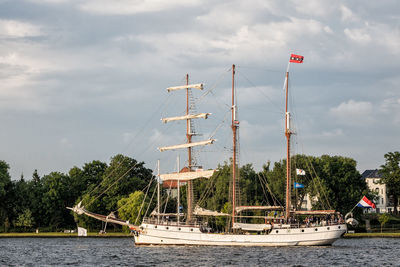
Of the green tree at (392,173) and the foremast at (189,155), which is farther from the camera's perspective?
the green tree at (392,173)

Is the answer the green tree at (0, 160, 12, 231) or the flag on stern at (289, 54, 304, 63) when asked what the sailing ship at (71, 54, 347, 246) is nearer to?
the flag on stern at (289, 54, 304, 63)

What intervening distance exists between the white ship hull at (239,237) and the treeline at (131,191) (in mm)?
27249

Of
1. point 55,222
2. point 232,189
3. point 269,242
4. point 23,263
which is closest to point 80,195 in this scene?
point 55,222

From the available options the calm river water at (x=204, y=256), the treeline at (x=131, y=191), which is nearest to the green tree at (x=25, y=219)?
the treeline at (x=131, y=191)

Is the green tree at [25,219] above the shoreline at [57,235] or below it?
above

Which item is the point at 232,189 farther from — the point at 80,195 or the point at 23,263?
the point at 80,195

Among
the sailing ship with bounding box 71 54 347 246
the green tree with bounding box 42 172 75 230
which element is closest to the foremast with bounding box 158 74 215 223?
the sailing ship with bounding box 71 54 347 246

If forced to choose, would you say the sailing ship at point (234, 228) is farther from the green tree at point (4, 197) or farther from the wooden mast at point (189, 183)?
the green tree at point (4, 197)

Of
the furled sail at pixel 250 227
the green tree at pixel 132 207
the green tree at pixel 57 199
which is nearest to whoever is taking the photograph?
the furled sail at pixel 250 227

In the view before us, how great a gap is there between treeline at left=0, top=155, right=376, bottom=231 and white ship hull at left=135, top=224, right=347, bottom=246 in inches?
1073

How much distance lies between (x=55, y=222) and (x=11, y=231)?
1025cm

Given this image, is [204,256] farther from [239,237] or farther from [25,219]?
[25,219]

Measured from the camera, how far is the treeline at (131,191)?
13875 cm

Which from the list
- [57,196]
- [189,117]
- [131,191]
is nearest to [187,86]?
[189,117]
